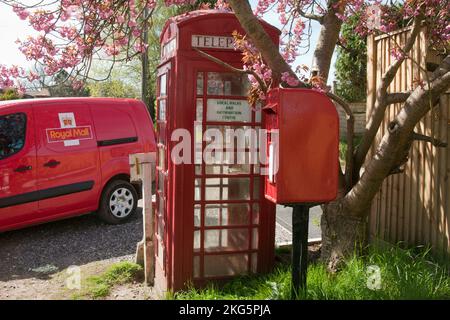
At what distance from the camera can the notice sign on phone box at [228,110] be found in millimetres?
4312

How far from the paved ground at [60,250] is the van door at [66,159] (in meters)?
0.48

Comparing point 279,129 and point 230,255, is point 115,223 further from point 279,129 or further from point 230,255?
point 279,129

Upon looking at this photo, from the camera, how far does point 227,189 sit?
14.7 ft

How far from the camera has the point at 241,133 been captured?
4.44 m

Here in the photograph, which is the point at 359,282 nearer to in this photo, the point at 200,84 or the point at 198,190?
the point at 198,190

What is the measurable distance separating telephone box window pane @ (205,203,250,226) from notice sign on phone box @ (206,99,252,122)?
825mm

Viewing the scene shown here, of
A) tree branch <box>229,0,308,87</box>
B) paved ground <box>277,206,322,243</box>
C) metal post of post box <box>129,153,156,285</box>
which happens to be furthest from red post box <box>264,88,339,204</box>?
paved ground <box>277,206,322,243</box>

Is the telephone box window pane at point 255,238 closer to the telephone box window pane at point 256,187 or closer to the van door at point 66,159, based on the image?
the telephone box window pane at point 256,187

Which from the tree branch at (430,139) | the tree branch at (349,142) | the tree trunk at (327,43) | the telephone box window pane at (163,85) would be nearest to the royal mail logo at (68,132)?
the telephone box window pane at (163,85)

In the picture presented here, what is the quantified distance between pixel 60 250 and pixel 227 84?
13.2 ft

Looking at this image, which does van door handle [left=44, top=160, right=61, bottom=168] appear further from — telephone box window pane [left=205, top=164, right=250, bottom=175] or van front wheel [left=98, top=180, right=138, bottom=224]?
telephone box window pane [left=205, top=164, right=250, bottom=175]

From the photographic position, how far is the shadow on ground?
6.22 meters
